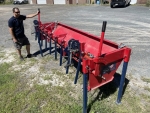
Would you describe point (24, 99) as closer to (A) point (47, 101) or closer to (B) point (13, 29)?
(A) point (47, 101)

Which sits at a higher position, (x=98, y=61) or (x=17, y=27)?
(x=17, y=27)

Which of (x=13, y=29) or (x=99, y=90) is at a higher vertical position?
(x=13, y=29)

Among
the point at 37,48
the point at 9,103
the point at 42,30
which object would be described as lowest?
the point at 9,103

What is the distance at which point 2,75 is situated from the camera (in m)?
4.71

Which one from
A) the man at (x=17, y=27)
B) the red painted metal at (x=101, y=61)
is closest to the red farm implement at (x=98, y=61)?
the red painted metal at (x=101, y=61)

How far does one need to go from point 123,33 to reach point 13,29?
5800 millimetres

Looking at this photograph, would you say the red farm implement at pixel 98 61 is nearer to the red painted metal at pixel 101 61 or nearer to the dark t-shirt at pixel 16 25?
the red painted metal at pixel 101 61

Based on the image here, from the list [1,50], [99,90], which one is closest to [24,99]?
[99,90]

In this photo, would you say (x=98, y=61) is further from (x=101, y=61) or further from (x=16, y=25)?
(x=16, y=25)

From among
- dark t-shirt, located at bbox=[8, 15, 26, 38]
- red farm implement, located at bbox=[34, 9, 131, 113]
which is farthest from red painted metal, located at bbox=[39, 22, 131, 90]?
dark t-shirt, located at bbox=[8, 15, 26, 38]

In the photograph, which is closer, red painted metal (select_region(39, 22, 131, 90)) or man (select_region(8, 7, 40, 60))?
red painted metal (select_region(39, 22, 131, 90))

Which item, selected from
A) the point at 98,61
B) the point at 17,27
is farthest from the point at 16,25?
the point at 98,61

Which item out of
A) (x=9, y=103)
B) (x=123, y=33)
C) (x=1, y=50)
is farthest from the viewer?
(x=123, y=33)

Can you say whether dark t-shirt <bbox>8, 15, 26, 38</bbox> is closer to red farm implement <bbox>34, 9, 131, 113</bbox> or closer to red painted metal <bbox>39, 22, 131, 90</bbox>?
red farm implement <bbox>34, 9, 131, 113</bbox>
